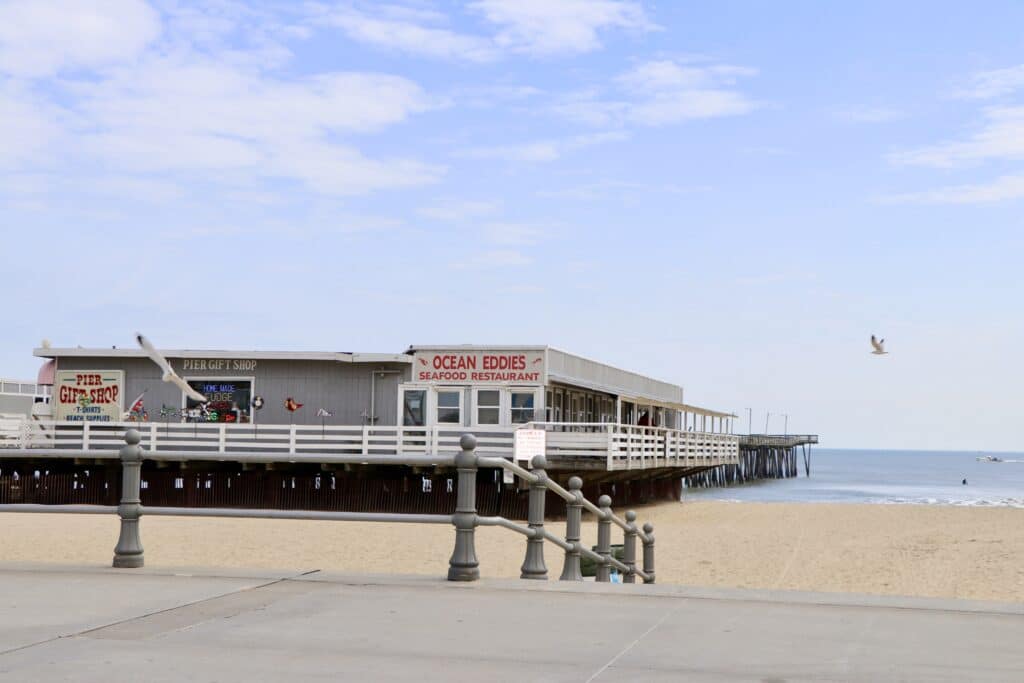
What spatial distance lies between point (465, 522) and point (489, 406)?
25.2 metres

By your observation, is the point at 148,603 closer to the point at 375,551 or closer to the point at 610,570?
the point at 610,570

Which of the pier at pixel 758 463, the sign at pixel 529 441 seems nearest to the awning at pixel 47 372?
the sign at pixel 529 441

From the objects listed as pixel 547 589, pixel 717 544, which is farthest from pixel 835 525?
pixel 547 589

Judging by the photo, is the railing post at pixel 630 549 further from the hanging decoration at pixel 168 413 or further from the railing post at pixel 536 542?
the hanging decoration at pixel 168 413

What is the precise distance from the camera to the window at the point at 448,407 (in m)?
34.2

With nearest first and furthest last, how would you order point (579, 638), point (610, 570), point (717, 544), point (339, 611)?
point (579, 638) < point (339, 611) < point (610, 570) < point (717, 544)

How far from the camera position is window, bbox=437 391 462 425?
34188mm

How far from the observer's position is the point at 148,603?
7867mm

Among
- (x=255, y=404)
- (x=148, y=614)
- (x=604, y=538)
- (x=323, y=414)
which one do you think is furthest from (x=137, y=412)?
(x=148, y=614)

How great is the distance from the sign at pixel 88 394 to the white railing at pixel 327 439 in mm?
481

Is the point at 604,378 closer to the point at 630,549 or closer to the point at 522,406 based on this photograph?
the point at 522,406

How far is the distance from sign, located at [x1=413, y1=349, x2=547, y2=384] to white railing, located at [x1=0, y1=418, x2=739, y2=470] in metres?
1.48

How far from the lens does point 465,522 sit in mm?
9062

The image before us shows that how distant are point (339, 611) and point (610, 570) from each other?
8.05 meters
